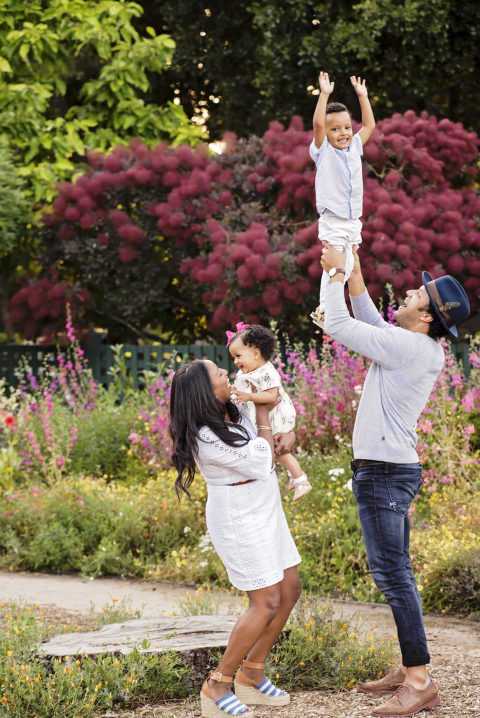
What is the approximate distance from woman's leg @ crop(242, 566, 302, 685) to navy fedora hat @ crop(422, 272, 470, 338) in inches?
45.8

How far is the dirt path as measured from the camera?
362cm

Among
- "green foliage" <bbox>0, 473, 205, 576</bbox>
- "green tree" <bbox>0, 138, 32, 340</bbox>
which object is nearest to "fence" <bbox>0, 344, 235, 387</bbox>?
"green tree" <bbox>0, 138, 32, 340</bbox>

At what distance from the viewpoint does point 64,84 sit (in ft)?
40.7

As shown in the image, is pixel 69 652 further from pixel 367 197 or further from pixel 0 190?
pixel 0 190

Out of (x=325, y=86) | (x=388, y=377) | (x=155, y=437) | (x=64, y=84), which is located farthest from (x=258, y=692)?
(x=64, y=84)

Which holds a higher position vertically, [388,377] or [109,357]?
[388,377]

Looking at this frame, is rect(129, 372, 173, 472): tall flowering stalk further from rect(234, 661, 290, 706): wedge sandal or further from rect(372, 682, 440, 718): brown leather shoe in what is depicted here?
rect(372, 682, 440, 718): brown leather shoe

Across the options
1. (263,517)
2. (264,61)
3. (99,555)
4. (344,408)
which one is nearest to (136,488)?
(99,555)

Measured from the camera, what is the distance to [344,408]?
7.31m

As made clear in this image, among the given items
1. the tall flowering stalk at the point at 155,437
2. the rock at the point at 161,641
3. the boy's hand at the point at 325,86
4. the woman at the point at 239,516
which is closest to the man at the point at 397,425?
the woman at the point at 239,516

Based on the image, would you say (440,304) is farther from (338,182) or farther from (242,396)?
(242,396)

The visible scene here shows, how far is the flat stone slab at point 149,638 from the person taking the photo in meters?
3.86

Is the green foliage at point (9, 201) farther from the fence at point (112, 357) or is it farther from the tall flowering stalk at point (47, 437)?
the tall flowering stalk at point (47, 437)

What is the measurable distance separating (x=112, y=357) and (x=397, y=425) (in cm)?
854
